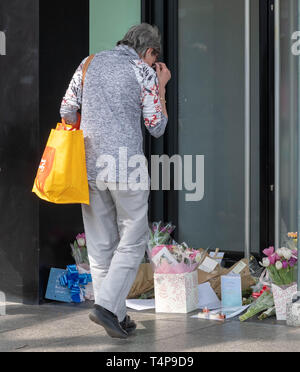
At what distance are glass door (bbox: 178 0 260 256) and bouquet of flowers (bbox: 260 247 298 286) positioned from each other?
1.16 m

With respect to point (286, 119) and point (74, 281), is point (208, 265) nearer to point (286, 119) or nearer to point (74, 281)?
point (74, 281)

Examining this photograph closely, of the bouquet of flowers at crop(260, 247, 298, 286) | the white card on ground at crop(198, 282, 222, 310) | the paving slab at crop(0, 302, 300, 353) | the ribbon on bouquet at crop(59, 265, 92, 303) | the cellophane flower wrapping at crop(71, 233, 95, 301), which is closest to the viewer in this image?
the paving slab at crop(0, 302, 300, 353)

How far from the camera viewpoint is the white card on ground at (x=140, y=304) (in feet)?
16.4

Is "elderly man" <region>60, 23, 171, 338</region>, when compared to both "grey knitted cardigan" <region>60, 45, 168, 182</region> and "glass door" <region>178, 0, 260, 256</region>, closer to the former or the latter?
"grey knitted cardigan" <region>60, 45, 168, 182</region>

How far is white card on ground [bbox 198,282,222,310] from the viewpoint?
199 inches

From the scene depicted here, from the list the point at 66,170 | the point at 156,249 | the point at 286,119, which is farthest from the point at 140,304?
the point at 286,119

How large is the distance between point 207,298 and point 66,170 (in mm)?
1620

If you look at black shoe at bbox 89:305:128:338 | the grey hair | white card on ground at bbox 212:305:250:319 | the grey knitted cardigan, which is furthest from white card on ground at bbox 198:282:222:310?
the grey hair

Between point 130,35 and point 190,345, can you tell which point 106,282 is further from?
point 130,35

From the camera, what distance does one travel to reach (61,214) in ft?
17.5

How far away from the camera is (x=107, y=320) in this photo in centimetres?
399

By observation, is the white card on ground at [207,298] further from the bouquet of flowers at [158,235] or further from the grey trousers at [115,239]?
the grey trousers at [115,239]

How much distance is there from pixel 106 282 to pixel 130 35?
1393 millimetres

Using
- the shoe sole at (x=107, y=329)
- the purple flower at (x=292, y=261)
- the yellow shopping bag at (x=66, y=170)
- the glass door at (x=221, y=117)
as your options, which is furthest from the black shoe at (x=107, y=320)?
the glass door at (x=221, y=117)
